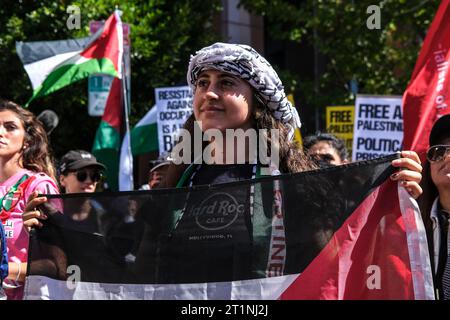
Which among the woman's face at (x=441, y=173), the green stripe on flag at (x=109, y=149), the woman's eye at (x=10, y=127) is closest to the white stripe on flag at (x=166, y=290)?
the woman's face at (x=441, y=173)

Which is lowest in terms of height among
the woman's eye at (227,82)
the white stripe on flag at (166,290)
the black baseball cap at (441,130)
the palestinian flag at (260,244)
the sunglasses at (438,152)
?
the white stripe on flag at (166,290)

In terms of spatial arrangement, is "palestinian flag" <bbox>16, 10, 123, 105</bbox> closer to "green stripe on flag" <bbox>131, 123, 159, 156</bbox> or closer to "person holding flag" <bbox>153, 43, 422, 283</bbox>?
"green stripe on flag" <bbox>131, 123, 159, 156</bbox>

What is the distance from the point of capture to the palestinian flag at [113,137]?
7.86m

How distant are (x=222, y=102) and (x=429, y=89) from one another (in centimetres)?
326

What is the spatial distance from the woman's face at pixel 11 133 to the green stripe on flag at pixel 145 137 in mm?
4646

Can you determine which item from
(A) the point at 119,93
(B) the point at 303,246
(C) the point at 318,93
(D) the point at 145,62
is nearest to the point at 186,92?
(A) the point at 119,93

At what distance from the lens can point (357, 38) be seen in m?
11.8

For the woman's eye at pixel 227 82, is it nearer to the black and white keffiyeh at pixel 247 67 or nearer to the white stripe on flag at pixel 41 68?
the black and white keffiyeh at pixel 247 67

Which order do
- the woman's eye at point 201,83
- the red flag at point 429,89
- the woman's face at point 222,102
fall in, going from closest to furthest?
the woman's face at point 222,102 < the woman's eye at point 201,83 < the red flag at point 429,89

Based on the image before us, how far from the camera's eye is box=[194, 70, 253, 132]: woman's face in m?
3.05

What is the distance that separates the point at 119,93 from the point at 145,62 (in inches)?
148

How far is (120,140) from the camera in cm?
798

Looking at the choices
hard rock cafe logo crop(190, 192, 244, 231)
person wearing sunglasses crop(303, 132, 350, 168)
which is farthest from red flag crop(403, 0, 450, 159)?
hard rock cafe logo crop(190, 192, 244, 231)
